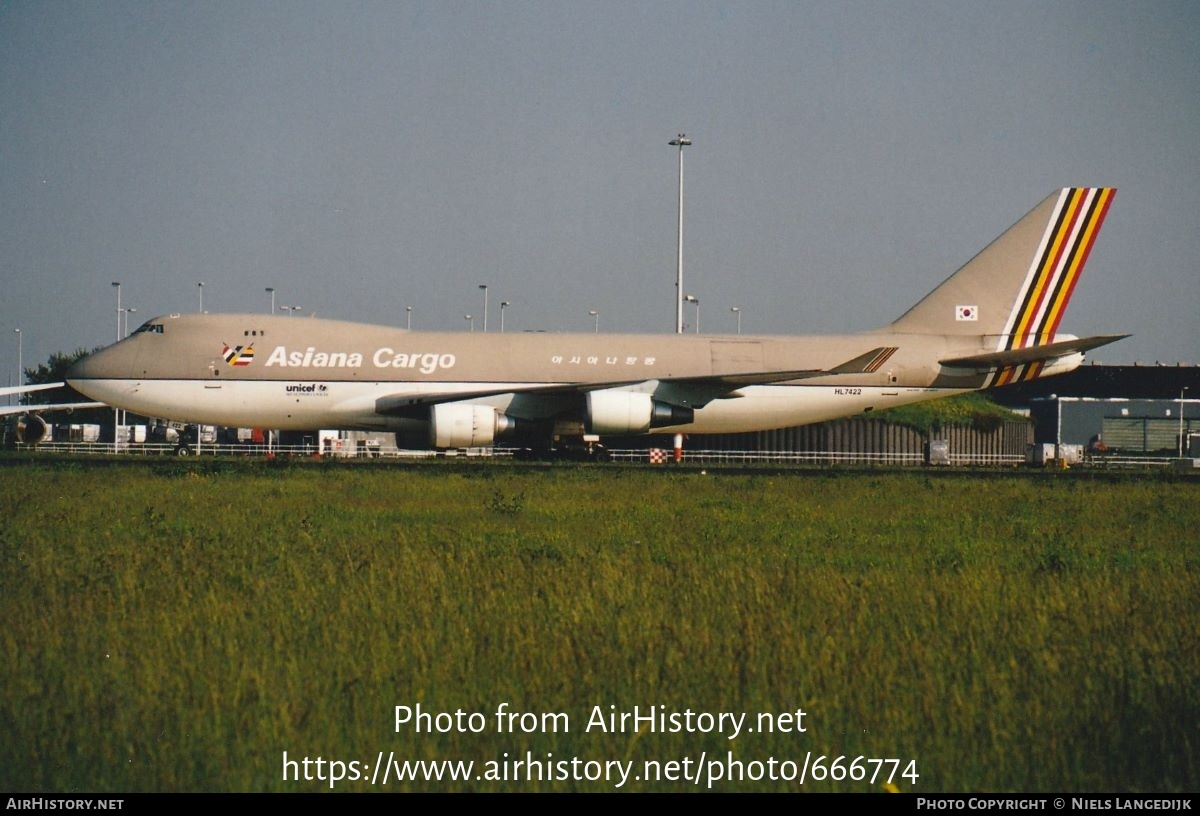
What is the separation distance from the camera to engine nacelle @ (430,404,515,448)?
99.9ft

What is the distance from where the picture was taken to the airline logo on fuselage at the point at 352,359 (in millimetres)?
32719

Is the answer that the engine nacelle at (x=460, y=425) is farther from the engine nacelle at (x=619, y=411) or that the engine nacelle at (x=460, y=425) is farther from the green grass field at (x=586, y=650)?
the green grass field at (x=586, y=650)

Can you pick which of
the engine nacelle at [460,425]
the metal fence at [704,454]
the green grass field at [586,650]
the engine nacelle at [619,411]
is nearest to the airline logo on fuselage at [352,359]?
the engine nacelle at [460,425]

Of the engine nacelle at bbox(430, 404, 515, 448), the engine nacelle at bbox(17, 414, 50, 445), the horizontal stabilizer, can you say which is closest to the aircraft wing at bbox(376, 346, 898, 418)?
the engine nacelle at bbox(430, 404, 515, 448)

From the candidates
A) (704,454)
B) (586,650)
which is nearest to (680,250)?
(704,454)

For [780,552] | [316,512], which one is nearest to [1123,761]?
[780,552]

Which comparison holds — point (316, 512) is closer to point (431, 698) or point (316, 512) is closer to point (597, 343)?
point (431, 698)

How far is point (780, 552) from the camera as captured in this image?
12.5 metres

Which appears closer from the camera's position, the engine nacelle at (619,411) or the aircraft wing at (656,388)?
the engine nacelle at (619,411)

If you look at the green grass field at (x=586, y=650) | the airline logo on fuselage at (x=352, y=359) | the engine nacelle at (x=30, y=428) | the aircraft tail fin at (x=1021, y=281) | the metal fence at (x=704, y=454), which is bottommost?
the green grass field at (x=586, y=650)

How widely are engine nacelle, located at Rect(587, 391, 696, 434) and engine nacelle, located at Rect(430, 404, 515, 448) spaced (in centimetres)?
258

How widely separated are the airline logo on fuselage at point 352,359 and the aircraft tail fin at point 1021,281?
14.0 metres

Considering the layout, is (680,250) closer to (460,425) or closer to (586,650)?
(460,425)

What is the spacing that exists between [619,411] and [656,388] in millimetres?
1906
